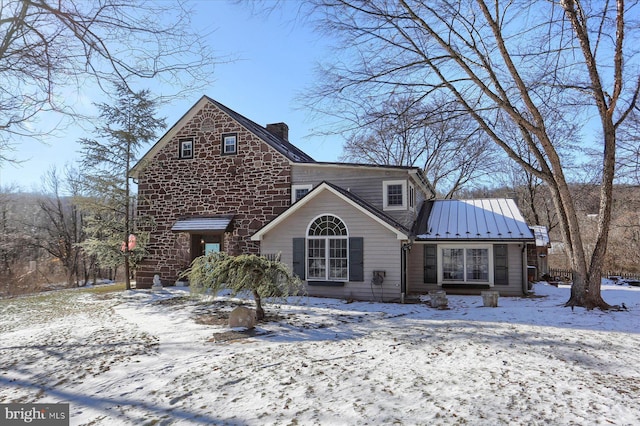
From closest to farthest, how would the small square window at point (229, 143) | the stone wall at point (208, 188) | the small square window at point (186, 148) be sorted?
1. the stone wall at point (208, 188)
2. the small square window at point (229, 143)
3. the small square window at point (186, 148)

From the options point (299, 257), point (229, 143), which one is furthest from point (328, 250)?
point (229, 143)

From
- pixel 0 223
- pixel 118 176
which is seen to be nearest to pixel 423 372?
pixel 118 176

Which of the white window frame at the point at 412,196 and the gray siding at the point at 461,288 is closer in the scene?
the gray siding at the point at 461,288

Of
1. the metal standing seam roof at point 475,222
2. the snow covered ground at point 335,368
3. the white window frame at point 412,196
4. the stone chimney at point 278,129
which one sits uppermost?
the stone chimney at point 278,129

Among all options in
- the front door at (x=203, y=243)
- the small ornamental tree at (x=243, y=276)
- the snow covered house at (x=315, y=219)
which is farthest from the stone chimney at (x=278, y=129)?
the small ornamental tree at (x=243, y=276)

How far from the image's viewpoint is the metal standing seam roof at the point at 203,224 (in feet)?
48.6

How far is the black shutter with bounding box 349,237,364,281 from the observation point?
12.0m

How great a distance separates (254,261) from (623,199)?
2581cm

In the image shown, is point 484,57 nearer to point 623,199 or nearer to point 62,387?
point 62,387

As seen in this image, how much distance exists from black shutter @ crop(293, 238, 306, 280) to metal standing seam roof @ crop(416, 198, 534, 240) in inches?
169

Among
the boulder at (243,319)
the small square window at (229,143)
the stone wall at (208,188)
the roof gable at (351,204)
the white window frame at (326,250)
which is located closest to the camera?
the boulder at (243,319)

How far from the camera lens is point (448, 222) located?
47.3ft

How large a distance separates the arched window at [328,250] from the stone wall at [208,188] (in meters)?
2.60

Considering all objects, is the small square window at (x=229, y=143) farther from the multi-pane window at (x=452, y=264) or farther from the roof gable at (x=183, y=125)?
the multi-pane window at (x=452, y=264)
